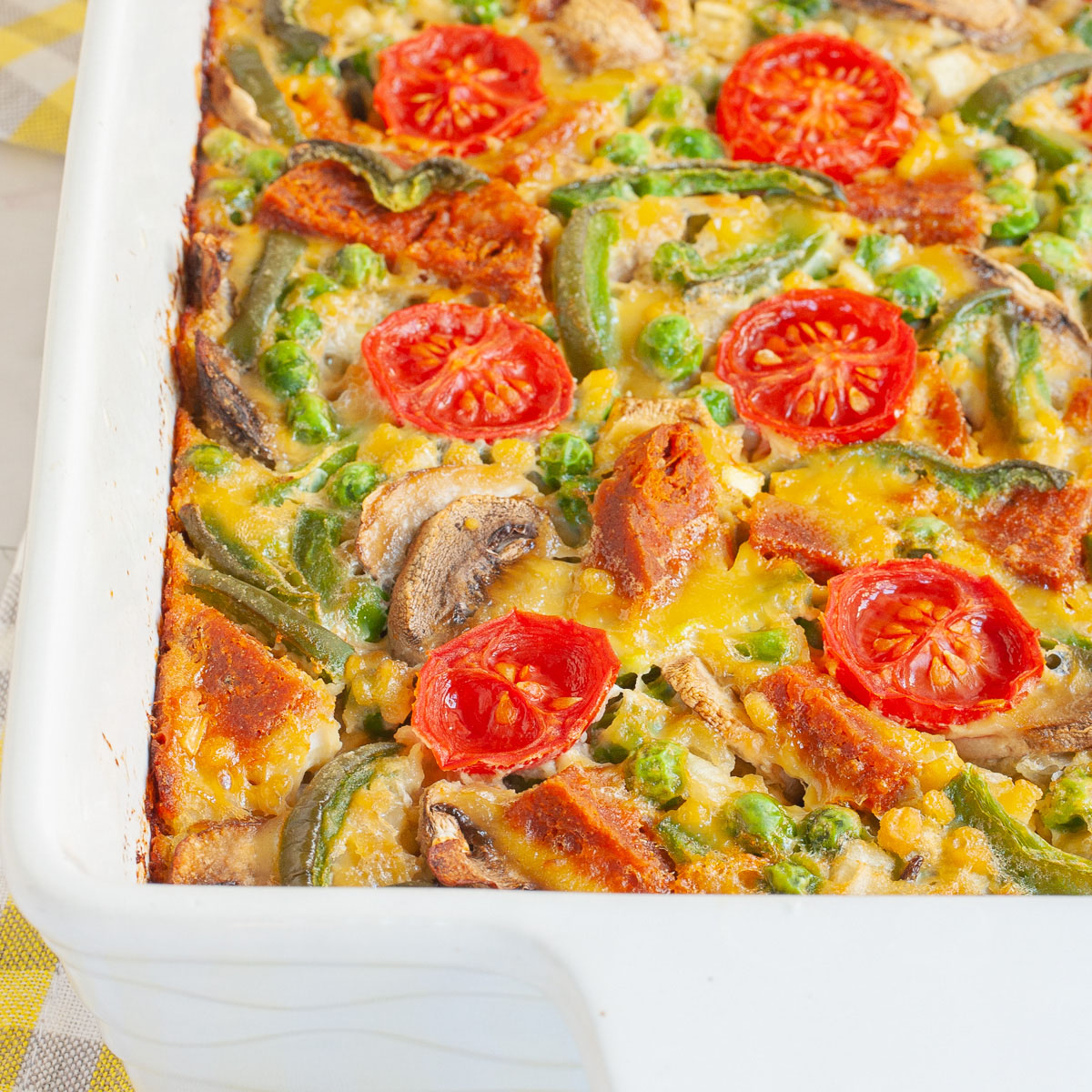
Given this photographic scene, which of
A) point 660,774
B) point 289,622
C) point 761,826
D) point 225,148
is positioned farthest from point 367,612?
point 225,148

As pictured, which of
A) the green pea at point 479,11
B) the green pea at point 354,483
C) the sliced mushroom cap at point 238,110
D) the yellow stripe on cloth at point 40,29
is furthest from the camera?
the yellow stripe on cloth at point 40,29

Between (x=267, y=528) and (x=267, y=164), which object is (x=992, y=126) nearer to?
(x=267, y=164)

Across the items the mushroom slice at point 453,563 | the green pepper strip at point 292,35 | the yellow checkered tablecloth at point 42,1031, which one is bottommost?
the yellow checkered tablecloth at point 42,1031

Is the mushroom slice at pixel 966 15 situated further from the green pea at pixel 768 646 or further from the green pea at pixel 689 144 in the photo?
the green pea at pixel 768 646

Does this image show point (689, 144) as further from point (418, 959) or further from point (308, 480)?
point (418, 959)

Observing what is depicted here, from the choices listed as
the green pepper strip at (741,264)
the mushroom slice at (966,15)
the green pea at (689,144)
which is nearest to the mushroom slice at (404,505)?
the green pepper strip at (741,264)

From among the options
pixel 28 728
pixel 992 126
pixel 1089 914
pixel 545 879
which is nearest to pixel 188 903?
pixel 28 728

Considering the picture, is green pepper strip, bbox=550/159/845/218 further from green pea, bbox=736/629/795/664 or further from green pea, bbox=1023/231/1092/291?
green pea, bbox=736/629/795/664

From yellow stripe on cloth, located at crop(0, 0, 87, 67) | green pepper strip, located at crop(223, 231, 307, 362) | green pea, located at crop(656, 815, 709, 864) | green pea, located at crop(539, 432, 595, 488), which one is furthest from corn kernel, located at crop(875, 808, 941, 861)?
yellow stripe on cloth, located at crop(0, 0, 87, 67)
